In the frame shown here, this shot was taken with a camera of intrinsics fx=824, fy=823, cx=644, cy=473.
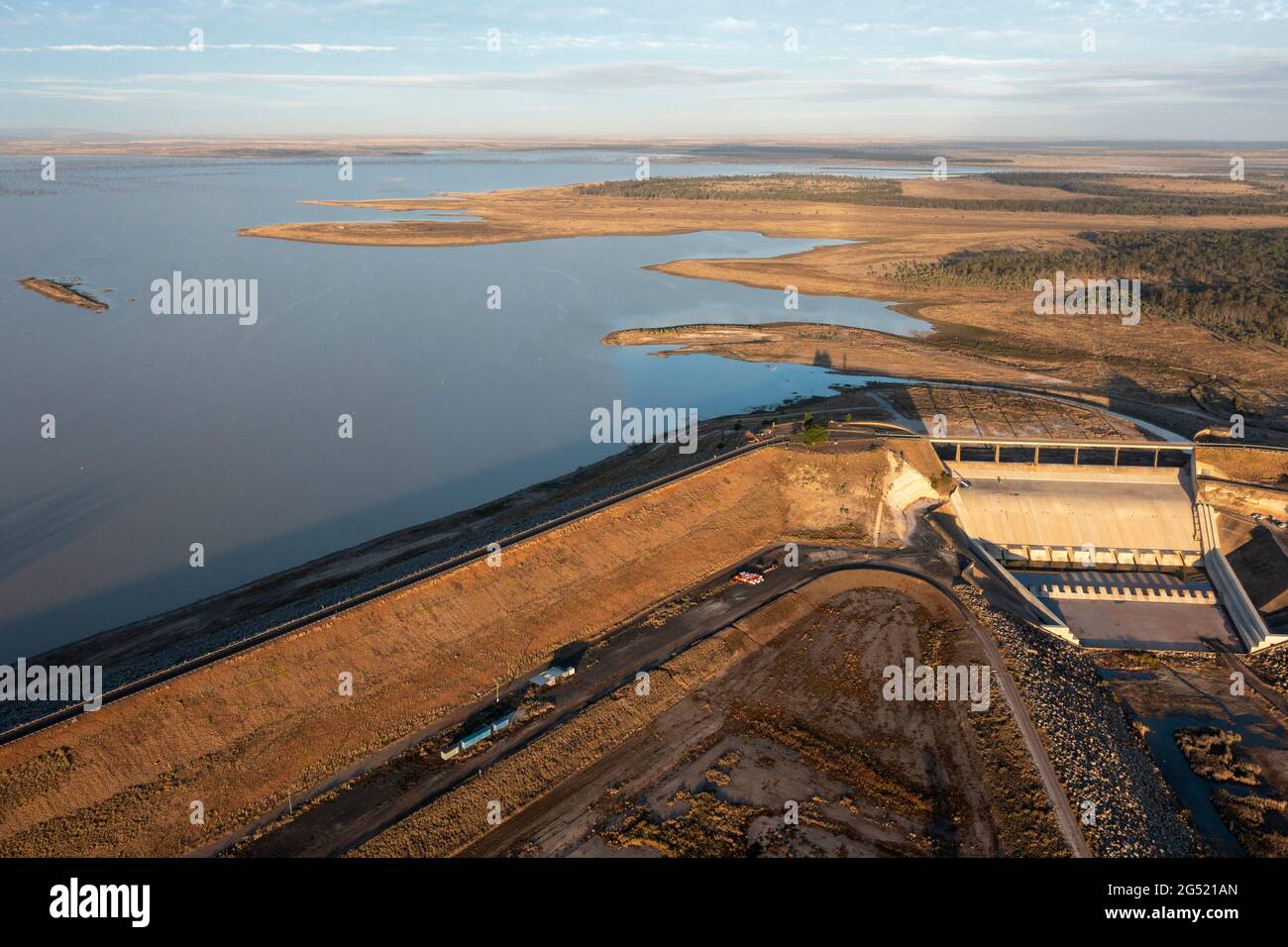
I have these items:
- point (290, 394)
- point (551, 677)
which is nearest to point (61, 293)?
point (290, 394)

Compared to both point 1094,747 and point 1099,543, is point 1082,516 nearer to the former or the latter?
point 1099,543

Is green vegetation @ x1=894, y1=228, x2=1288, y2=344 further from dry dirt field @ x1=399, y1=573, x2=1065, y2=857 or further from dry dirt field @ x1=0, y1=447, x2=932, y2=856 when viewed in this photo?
dry dirt field @ x1=399, y1=573, x2=1065, y2=857

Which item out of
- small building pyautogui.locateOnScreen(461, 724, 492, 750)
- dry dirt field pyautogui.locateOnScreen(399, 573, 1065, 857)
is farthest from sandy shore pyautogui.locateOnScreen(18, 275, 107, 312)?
dry dirt field pyautogui.locateOnScreen(399, 573, 1065, 857)

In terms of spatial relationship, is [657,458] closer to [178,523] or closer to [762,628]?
[762,628]

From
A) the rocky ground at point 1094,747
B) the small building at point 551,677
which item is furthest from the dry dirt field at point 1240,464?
the small building at point 551,677

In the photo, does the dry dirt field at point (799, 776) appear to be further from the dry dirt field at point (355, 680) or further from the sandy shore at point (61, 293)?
the sandy shore at point (61, 293)

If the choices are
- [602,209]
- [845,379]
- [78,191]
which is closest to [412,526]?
[845,379]
